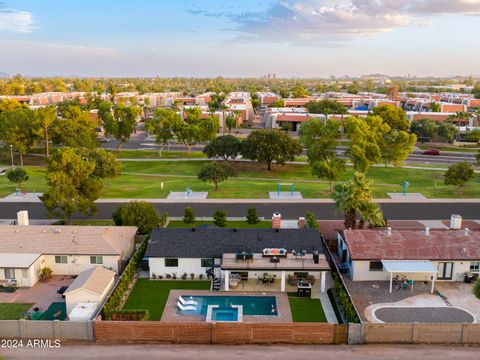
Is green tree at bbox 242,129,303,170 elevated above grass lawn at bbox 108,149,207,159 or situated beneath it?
elevated above

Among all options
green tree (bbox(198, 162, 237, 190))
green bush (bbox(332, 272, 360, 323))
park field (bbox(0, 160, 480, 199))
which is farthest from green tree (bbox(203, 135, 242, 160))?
green bush (bbox(332, 272, 360, 323))

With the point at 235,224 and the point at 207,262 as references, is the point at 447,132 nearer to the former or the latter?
the point at 235,224

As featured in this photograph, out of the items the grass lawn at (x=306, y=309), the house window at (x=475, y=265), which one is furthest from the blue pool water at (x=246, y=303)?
the house window at (x=475, y=265)

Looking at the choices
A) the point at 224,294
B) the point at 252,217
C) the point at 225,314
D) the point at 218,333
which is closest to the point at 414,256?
the point at 224,294

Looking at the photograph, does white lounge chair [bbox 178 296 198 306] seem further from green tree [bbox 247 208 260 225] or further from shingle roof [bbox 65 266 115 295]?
green tree [bbox 247 208 260 225]

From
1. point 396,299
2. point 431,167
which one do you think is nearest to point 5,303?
point 396,299

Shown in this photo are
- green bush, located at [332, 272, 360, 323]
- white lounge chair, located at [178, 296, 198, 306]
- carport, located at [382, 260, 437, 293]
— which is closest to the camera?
green bush, located at [332, 272, 360, 323]

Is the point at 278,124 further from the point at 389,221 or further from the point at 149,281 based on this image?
the point at 149,281
